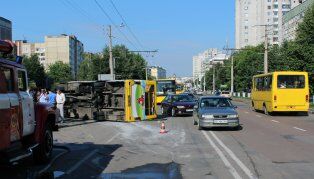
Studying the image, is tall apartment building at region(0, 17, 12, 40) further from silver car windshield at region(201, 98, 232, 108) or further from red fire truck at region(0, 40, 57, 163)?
red fire truck at region(0, 40, 57, 163)

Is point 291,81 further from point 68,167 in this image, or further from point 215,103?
point 68,167

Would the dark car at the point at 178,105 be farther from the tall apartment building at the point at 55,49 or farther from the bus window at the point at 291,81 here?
the tall apartment building at the point at 55,49

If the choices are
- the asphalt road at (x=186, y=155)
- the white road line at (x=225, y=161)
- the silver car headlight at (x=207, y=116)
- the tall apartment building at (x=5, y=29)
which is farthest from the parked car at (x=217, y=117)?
the tall apartment building at (x=5, y=29)

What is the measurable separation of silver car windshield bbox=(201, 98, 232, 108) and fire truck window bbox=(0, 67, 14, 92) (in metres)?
13.0

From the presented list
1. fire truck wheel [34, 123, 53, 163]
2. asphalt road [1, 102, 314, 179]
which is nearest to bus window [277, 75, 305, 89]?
asphalt road [1, 102, 314, 179]

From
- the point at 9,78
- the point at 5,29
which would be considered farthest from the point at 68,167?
the point at 5,29

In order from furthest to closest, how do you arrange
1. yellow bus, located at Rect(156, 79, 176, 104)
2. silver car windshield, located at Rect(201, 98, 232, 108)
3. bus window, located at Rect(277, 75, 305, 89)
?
yellow bus, located at Rect(156, 79, 176, 104)
bus window, located at Rect(277, 75, 305, 89)
silver car windshield, located at Rect(201, 98, 232, 108)

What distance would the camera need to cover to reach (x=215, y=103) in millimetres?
22062

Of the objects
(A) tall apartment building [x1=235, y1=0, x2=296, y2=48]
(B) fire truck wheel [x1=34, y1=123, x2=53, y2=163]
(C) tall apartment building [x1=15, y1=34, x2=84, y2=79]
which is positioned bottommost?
(B) fire truck wheel [x1=34, y1=123, x2=53, y2=163]

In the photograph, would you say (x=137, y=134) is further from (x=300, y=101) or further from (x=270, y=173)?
(x=300, y=101)

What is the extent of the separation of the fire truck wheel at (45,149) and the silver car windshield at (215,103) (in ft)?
35.0

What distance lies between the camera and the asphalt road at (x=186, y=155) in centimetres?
1013

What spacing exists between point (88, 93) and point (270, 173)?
20531 mm

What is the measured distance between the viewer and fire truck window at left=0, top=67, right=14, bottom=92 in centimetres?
962
